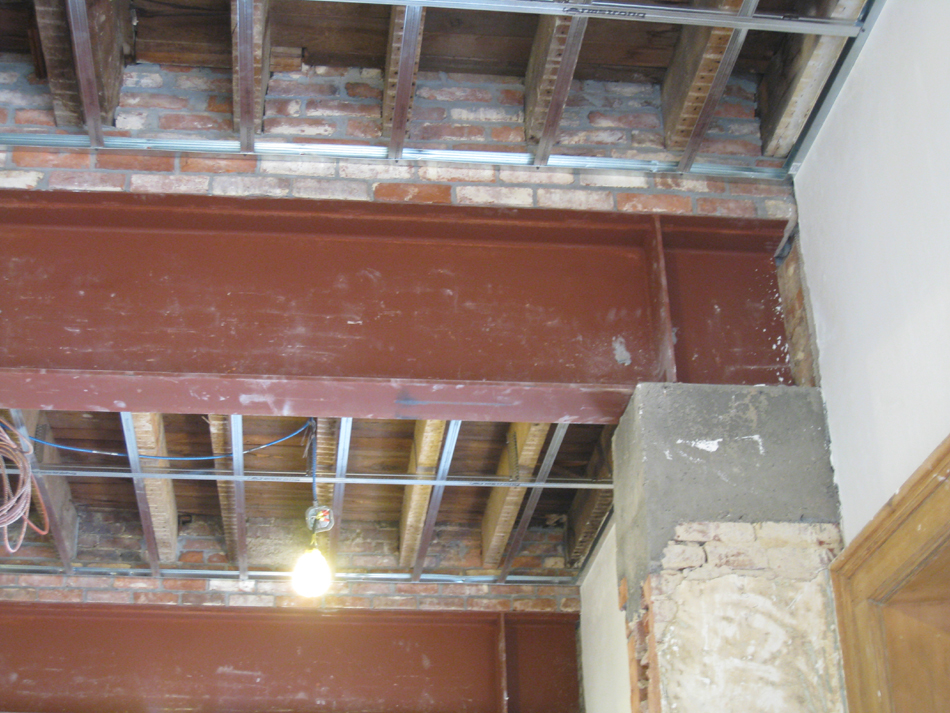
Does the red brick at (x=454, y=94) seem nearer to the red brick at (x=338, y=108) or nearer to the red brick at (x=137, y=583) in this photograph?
the red brick at (x=338, y=108)

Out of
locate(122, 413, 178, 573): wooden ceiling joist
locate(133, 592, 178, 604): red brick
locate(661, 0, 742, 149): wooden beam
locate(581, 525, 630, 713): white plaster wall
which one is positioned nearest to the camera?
locate(661, 0, 742, 149): wooden beam

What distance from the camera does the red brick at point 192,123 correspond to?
3.34 metres

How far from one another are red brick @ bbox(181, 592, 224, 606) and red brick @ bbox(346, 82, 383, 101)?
10.1 feet

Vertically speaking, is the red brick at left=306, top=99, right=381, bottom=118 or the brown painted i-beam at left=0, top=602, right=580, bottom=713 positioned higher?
the red brick at left=306, top=99, right=381, bottom=118

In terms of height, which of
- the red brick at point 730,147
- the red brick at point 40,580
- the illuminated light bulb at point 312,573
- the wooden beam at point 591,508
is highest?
the red brick at point 730,147

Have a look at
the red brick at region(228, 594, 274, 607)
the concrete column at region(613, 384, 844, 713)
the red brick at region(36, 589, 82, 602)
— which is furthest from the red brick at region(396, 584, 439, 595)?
the concrete column at region(613, 384, 844, 713)

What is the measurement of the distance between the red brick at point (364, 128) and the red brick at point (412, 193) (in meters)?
0.20

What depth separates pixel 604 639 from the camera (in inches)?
190

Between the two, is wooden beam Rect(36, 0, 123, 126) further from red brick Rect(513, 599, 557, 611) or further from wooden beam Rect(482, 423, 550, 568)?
red brick Rect(513, 599, 557, 611)

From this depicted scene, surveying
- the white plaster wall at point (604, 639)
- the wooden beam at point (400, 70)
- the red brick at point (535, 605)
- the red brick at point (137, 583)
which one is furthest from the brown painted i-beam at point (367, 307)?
the red brick at point (535, 605)

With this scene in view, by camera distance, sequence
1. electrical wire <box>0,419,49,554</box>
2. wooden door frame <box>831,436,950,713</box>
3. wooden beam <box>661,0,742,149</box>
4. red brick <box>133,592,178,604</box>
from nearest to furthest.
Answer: wooden door frame <box>831,436,950,713</box> → wooden beam <box>661,0,742,149</box> → electrical wire <box>0,419,49,554</box> → red brick <box>133,592,178,604</box>

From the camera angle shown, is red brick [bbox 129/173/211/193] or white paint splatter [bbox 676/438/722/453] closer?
white paint splatter [bbox 676/438/722/453]

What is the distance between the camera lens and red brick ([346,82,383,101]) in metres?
3.45

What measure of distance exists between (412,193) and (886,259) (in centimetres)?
160
